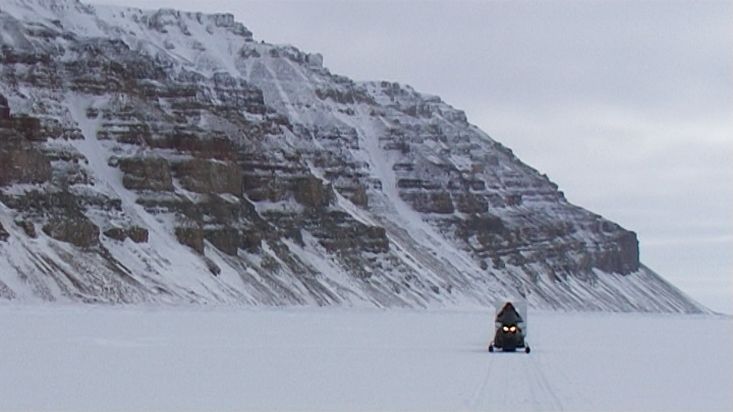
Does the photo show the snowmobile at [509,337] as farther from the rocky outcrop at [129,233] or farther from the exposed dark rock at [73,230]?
the rocky outcrop at [129,233]

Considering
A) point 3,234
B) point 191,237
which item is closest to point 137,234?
point 191,237

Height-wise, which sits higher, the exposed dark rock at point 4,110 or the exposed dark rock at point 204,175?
the exposed dark rock at point 4,110

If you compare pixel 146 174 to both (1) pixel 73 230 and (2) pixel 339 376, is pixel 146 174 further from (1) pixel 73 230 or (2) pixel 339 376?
(2) pixel 339 376

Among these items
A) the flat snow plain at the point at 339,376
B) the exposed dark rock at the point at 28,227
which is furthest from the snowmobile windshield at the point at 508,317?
the exposed dark rock at the point at 28,227

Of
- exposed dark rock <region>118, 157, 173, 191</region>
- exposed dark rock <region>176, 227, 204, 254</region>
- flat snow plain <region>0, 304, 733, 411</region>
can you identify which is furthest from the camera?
exposed dark rock <region>118, 157, 173, 191</region>

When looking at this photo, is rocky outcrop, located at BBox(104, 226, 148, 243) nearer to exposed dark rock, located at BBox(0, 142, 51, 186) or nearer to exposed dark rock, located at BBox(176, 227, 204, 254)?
exposed dark rock, located at BBox(176, 227, 204, 254)

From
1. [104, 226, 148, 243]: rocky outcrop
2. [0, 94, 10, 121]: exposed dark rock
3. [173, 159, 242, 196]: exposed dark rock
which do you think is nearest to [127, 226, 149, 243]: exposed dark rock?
[104, 226, 148, 243]: rocky outcrop

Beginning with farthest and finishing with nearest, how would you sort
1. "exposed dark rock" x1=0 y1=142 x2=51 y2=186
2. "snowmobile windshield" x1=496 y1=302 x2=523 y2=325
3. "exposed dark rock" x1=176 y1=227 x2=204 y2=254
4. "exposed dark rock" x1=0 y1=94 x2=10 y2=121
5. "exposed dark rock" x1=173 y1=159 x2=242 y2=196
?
1. "exposed dark rock" x1=173 y1=159 x2=242 y2=196
2. "exposed dark rock" x1=176 y1=227 x2=204 y2=254
3. "exposed dark rock" x1=0 y1=94 x2=10 y2=121
4. "exposed dark rock" x1=0 y1=142 x2=51 y2=186
5. "snowmobile windshield" x1=496 y1=302 x2=523 y2=325

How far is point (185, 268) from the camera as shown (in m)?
167

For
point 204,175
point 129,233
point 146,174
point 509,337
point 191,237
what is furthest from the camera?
point 204,175

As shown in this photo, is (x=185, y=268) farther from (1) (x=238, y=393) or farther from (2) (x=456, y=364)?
(1) (x=238, y=393)

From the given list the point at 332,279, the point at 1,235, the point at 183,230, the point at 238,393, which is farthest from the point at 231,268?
the point at 238,393

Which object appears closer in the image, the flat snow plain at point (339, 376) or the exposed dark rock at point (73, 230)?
the flat snow plain at point (339, 376)

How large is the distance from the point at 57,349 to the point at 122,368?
344 inches
